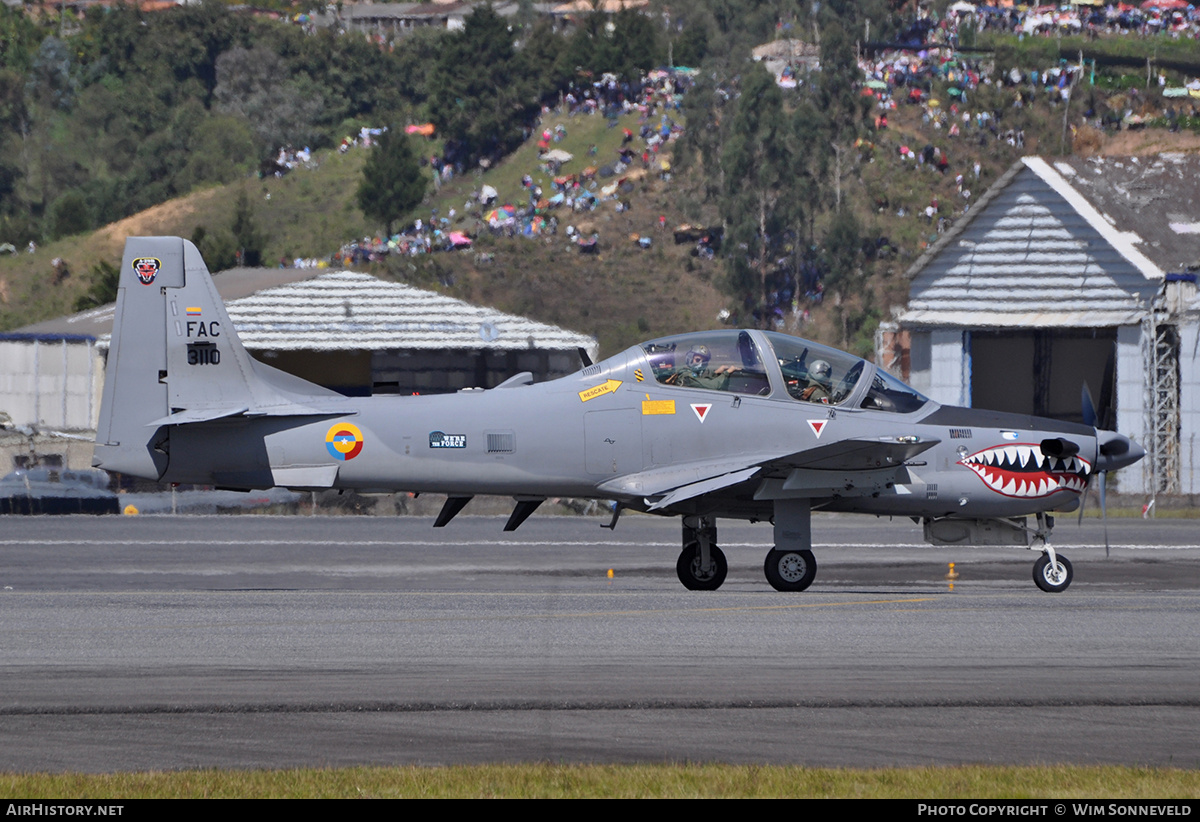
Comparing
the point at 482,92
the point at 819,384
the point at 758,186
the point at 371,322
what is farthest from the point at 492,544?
the point at 482,92

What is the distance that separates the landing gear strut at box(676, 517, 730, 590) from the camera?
16.0 m

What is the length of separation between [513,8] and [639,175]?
65.8 meters

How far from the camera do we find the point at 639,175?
299 ft

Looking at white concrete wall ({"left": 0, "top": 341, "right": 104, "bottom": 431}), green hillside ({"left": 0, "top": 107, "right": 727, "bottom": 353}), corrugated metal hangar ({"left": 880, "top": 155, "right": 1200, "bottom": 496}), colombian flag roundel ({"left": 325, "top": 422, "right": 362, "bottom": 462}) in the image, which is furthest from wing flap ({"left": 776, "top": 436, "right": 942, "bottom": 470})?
green hillside ({"left": 0, "top": 107, "right": 727, "bottom": 353})

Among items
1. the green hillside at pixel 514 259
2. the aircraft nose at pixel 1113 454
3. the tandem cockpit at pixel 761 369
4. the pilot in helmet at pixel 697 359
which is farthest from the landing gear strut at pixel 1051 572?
the green hillside at pixel 514 259

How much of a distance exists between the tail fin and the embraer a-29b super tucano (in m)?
0.02

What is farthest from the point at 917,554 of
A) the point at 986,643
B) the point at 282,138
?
the point at 282,138

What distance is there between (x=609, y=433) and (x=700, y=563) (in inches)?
73.6

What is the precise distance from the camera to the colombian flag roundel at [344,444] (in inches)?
596

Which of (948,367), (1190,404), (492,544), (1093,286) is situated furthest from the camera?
(948,367)

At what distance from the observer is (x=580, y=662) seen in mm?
11336

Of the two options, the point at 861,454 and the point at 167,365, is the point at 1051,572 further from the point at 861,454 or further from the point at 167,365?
the point at 167,365

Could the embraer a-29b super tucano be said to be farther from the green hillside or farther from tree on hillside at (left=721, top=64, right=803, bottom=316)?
tree on hillside at (left=721, top=64, right=803, bottom=316)

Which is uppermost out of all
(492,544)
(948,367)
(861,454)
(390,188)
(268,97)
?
(268,97)
